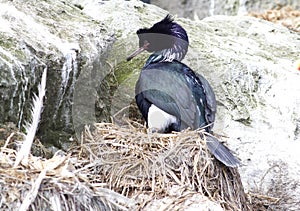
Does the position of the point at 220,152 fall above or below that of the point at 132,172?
above

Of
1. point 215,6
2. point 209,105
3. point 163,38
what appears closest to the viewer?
point 209,105

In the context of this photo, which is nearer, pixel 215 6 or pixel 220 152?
pixel 220 152

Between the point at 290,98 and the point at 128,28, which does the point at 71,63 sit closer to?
the point at 128,28

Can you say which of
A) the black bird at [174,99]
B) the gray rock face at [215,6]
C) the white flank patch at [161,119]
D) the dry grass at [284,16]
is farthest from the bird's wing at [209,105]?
the gray rock face at [215,6]

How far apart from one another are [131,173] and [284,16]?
4.48 metres

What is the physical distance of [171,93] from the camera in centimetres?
488

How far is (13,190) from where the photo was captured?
141 inches

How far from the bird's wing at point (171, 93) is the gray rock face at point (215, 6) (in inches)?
158

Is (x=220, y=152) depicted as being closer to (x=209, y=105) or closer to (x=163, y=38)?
(x=209, y=105)

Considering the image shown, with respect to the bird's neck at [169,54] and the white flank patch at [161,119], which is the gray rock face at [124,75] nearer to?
the bird's neck at [169,54]

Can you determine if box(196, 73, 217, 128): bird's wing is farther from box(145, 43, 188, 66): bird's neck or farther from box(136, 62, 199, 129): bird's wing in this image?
box(145, 43, 188, 66): bird's neck

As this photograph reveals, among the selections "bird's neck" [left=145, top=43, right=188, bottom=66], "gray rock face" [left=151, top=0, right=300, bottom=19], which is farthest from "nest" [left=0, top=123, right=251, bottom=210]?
"gray rock face" [left=151, top=0, right=300, bottom=19]

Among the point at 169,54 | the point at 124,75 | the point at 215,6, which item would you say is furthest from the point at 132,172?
the point at 215,6

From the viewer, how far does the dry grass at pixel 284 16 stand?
816 cm
